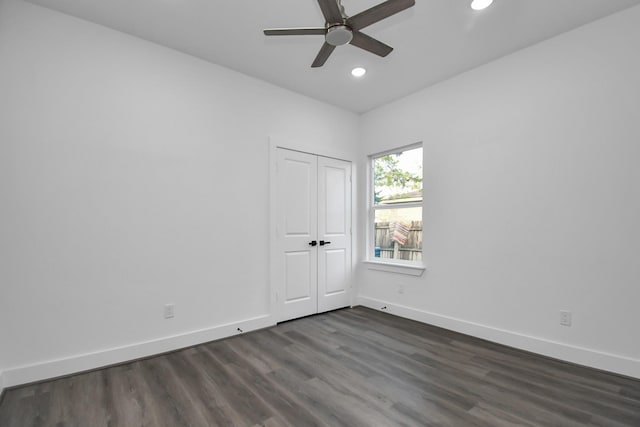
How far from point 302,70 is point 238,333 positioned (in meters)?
3.04

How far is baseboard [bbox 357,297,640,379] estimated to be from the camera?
2.36 m

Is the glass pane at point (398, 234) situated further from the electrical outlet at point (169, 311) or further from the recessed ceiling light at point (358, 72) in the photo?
the electrical outlet at point (169, 311)

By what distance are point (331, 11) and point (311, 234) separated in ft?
8.66

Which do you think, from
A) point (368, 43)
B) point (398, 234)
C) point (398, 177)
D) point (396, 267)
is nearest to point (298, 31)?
point (368, 43)

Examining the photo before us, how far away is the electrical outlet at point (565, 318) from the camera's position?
2633mm

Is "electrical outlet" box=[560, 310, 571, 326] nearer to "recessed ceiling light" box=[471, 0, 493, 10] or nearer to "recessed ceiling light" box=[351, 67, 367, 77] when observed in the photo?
"recessed ceiling light" box=[471, 0, 493, 10]


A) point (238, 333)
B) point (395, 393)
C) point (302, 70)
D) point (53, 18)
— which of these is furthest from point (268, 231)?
point (53, 18)

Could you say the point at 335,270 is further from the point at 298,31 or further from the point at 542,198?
the point at 298,31

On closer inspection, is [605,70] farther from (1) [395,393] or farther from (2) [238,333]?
(2) [238,333]

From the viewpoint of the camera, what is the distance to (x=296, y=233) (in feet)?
12.6

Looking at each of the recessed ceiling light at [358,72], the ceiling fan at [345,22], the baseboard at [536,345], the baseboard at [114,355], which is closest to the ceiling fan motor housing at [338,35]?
the ceiling fan at [345,22]

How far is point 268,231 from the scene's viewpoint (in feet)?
11.8

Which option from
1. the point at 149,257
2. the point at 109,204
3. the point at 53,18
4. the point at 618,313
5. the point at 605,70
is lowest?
the point at 618,313

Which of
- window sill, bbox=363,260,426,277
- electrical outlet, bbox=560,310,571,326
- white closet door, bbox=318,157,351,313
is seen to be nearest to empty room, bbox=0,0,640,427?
electrical outlet, bbox=560,310,571,326
